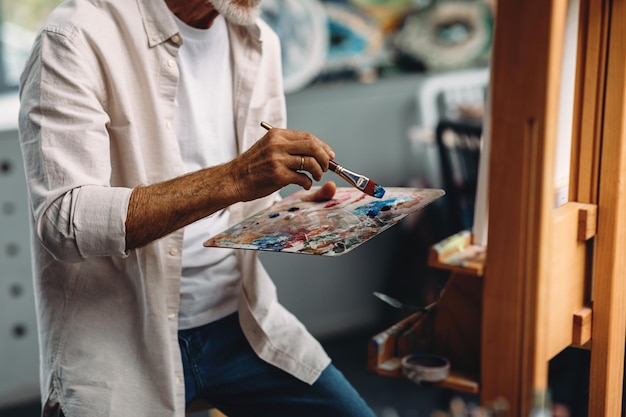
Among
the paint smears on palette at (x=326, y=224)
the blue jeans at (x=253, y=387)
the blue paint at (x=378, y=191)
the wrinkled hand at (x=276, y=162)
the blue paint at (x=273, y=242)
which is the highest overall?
the wrinkled hand at (x=276, y=162)

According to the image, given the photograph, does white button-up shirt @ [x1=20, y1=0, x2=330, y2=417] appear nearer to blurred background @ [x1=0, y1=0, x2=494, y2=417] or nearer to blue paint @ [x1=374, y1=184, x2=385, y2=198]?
blue paint @ [x1=374, y1=184, x2=385, y2=198]

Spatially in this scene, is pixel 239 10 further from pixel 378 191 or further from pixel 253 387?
pixel 253 387

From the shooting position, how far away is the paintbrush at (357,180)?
57.6 inches

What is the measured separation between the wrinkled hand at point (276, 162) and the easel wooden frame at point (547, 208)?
1.16 feet

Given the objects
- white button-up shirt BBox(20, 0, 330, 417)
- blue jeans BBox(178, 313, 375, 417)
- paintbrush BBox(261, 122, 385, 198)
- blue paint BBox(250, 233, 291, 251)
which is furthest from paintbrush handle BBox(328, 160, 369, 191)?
blue jeans BBox(178, 313, 375, 417)

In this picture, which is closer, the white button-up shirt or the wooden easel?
the wooden easel

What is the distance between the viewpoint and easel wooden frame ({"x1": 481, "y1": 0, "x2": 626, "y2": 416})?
105cm

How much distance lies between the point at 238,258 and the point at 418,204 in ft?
1.62

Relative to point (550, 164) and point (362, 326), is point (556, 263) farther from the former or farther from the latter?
point (362, 326)

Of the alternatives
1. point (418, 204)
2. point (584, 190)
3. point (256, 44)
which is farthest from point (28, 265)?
point (584, 190)

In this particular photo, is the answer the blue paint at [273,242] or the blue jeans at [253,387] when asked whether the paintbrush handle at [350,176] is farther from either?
the blue jeans at [253,387]

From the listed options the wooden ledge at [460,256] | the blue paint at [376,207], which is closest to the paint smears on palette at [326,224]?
the blue paint at [376,207]

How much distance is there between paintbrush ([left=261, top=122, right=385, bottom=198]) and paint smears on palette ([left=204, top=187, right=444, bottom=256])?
17 millimetres

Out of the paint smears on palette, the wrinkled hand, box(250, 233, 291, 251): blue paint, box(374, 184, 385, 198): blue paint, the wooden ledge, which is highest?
the wrinkled hand
